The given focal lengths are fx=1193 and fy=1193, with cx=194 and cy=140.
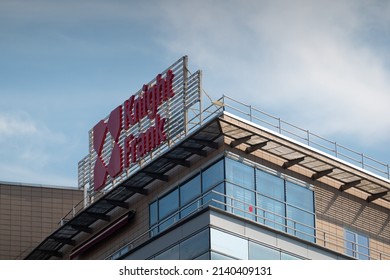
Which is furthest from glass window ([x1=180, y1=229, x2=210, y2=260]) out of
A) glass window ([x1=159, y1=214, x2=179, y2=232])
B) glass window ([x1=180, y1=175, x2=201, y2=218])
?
glass window ([x1=159, y1=214, x2=179, y2=232])

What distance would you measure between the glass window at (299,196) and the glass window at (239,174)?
2695 mm

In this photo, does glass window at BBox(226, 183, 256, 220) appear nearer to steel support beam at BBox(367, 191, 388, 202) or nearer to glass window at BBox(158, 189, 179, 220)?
glass window at BBox(158, 189, 179, 220)

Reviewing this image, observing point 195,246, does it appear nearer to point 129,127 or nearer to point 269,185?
point 269,185

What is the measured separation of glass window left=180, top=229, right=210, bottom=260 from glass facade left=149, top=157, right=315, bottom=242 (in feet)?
7.42

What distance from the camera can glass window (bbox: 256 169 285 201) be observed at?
62219 millimetres

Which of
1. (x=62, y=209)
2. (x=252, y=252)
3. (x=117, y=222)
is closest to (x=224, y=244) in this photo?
(x=252, y=252)

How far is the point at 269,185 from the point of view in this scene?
62.7 m

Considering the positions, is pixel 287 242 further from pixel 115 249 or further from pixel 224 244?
pixel 115 249

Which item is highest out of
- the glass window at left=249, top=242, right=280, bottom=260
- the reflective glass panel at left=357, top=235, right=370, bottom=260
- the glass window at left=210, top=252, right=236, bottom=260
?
the reflective glass panel at left=357, top=235, right=370, bottom=260

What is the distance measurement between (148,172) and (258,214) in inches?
291

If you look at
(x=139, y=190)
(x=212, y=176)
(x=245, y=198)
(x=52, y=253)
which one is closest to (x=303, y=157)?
(x=245, y=198)

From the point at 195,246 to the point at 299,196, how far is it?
29.3ft

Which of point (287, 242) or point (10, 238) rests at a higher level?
point (10, 238)

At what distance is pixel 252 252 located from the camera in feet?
191
